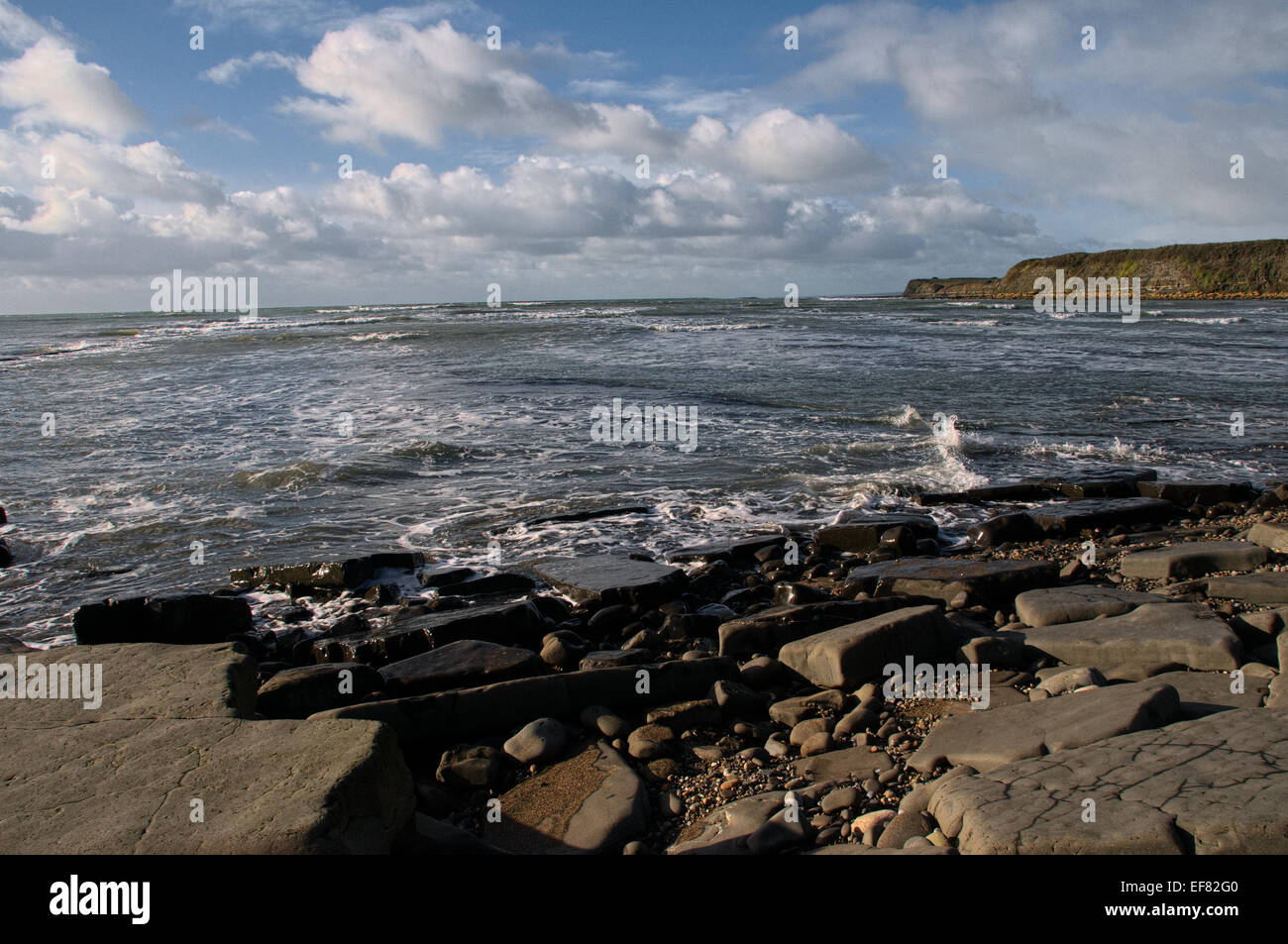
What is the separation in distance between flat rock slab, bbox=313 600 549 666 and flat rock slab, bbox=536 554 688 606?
29.7 inches

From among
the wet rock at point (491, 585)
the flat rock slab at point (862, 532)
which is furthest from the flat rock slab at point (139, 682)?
the flat rock slab at point (862, 532)

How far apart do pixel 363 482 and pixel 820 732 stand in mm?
8205

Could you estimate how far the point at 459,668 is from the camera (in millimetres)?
5277

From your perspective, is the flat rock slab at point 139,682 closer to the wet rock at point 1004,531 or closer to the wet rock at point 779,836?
the wet rock at point 779,836

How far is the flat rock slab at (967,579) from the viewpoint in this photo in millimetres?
6715

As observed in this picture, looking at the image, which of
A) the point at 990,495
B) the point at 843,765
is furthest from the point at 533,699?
the point at 990,495

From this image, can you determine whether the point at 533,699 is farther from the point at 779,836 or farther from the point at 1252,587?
the point at 1252,587

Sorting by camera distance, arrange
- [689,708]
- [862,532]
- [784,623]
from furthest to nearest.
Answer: [862,532]
[784,623]
[689,708]

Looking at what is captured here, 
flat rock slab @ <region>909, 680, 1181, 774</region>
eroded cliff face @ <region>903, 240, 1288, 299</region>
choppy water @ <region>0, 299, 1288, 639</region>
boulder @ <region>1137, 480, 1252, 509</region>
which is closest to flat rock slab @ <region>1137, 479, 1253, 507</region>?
boulder @ <region>1137, 480, 1252, 509</region>

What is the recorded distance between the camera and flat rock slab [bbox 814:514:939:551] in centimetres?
836

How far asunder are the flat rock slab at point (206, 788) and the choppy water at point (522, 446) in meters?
3.53

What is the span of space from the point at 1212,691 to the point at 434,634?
4.91m
